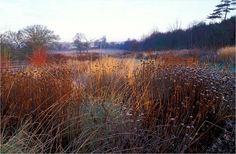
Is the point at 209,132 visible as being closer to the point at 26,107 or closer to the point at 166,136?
the point at 166,136

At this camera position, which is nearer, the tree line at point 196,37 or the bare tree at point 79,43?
the bare tree at point 79,43

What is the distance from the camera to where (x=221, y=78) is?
6.17 m

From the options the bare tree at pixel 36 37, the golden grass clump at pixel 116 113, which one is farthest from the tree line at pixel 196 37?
the golden grass clump at pixel 116 113

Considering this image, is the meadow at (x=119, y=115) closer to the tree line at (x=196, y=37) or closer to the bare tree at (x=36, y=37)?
the bare tree at (x=36, y=37)

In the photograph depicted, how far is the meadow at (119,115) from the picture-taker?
13.2ft

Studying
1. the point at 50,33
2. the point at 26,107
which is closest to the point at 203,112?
the point at 26,107

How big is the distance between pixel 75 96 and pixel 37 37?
1313 cm

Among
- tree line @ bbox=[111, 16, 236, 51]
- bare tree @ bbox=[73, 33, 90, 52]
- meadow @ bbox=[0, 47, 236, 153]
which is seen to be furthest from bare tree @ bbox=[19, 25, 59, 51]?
tree line @ bbox=[111, 16, 236, 51]

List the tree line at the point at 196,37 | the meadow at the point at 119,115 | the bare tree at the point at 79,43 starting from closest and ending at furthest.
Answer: the meadow at the point at 119,115 < the bare tree at the point at 79,43 < the tree line at the point at 196,37

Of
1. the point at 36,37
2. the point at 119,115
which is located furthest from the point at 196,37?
the point at 119,115

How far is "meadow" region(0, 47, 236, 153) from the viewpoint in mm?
4016

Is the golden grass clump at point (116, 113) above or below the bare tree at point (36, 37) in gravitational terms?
below

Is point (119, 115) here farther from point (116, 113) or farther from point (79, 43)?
point (79, 43)

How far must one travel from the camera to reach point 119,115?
452cm
